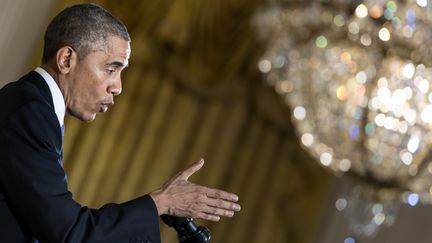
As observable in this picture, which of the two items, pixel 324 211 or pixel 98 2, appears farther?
pixel 324 211

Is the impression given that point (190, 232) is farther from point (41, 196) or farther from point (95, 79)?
point (95, 79)

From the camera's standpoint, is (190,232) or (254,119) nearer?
(190,232)

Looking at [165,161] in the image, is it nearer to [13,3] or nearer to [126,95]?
[126,95]

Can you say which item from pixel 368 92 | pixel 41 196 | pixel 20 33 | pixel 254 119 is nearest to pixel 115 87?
pixel 41 196

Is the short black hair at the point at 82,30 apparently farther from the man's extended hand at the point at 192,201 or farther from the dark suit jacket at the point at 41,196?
the man's extended hand at the point at 192,201

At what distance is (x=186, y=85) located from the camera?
6410 mm

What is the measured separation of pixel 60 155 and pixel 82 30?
0.33 m

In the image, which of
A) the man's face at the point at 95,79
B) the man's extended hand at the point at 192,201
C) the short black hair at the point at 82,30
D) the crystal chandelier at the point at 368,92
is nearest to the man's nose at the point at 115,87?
the man's face at the point at 95,79

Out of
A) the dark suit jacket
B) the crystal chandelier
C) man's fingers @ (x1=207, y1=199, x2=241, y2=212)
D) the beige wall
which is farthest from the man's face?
the beige wall

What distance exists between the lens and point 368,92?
13.6 ft

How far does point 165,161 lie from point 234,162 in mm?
612

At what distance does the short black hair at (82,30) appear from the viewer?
238cm

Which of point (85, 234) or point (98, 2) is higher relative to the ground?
point (98, 2)

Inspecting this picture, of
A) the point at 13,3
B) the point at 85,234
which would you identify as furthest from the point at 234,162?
the point at 85,234
